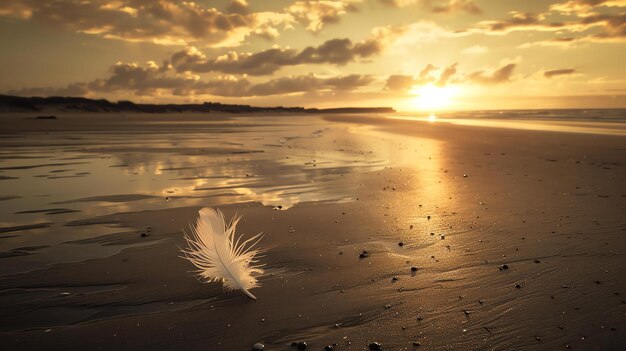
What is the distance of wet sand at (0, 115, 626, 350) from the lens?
11.5 feet

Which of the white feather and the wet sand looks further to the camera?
the white feather

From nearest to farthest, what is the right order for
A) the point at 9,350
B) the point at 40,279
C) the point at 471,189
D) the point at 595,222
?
the point at 9,350, the point at 40,279, the point at 595,222, the point at 471,189

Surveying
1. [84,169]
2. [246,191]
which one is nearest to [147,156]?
[84,169]

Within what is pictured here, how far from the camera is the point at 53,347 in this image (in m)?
3.25

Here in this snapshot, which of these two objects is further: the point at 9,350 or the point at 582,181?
the point at 582,181

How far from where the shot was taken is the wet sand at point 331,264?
3.50 m

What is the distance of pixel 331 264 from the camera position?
5.08m

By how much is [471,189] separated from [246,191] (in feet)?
17.0

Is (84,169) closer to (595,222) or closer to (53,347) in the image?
(53,347)

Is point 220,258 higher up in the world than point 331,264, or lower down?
higher up

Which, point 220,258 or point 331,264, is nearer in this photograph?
point 220,258

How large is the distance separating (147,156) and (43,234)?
34.0ft

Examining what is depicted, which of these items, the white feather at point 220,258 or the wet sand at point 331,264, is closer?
the wet sand at point 331,264

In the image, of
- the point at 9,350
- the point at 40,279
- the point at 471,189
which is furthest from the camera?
the point at 471,189
